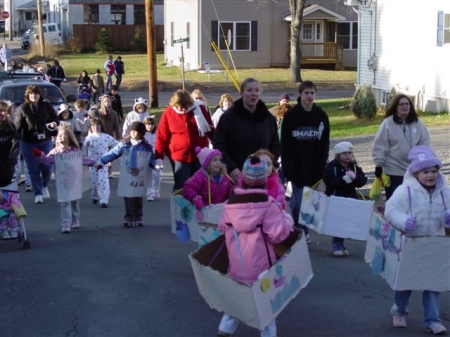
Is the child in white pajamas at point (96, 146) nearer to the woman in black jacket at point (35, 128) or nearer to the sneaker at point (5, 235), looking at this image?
the woman in black jacket at point (35, 128)

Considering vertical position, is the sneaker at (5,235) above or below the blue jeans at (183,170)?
below

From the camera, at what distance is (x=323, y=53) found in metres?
52.8

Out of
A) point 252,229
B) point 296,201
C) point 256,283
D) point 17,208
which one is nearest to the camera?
point 256,283

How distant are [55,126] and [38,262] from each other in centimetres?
469

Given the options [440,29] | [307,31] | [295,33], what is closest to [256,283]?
[440,29]

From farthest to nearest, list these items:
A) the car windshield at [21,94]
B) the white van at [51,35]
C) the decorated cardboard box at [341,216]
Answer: the white van at [51,35], the car windshield at [21,94], the decorated cardboard box at [341,216]

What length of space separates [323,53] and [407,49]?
81.4ft

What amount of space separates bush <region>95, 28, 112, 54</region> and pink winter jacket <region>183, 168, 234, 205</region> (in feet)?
208

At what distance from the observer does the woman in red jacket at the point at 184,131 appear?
1070cm

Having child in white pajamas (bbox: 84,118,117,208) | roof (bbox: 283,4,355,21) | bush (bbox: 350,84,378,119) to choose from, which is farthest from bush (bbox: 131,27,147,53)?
child in white pajamas (bbox: 84,118,117,208)

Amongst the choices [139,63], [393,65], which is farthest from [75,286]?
[139,63]

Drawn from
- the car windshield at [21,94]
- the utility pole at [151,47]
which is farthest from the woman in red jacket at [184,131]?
the utility pole at [151,47]

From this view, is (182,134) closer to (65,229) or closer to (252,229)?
(65,229)

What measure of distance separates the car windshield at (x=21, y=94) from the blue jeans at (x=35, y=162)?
6713 millimetres
